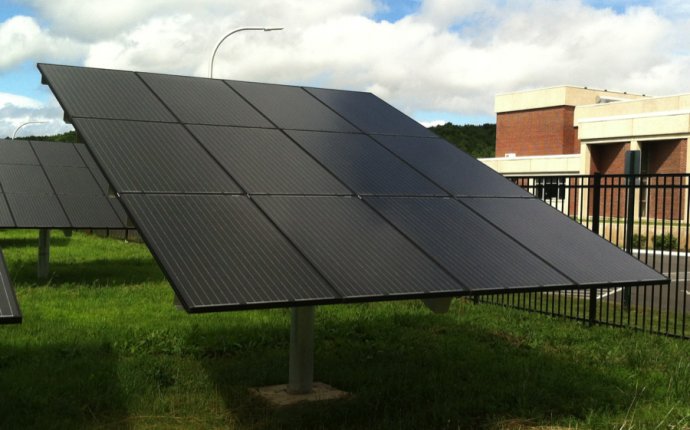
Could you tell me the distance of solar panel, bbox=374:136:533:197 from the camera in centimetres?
760

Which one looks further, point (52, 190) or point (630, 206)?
point (52, 190)

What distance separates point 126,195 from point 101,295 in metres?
8.77

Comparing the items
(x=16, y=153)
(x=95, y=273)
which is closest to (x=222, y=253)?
(x=95, y=273)

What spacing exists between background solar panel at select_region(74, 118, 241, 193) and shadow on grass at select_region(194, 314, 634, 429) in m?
2.17

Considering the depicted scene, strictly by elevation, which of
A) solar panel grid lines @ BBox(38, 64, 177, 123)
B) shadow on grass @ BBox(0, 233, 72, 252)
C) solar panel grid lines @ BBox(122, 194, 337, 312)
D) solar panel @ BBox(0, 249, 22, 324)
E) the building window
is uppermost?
solar panel grid lines @ BBox(38, 64, 177, 123)

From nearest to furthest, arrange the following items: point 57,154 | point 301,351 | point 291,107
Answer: point 301,351, point 291,107, point 57,154

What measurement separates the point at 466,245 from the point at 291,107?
3177mm

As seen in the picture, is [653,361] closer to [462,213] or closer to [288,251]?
[462,213]

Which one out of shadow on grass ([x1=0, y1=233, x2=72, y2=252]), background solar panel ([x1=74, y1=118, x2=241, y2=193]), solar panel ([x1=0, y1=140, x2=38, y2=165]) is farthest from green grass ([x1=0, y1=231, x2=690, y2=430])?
shadow on grass ([x1=0, y1=233, x2=72, y2=252])

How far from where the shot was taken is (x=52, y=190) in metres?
16.0

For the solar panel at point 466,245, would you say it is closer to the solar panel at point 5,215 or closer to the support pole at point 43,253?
the solar panel at point 5,215

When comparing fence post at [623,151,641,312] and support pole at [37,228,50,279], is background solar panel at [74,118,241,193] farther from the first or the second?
support pole at [37,228,50,279]

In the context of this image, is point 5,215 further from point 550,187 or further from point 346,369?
point 550,187

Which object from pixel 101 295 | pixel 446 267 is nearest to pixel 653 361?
pixel 446 267
